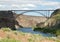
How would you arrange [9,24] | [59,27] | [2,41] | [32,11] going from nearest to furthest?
[2,41], [59,27], [32,11], [9,24]

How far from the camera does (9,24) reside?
19300cm

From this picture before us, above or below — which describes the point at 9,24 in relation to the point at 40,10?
below

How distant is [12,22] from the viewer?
198 m

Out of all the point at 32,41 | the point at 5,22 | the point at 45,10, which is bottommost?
the point at 5,22

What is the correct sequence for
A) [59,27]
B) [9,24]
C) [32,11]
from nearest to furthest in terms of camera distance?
1. [59,27]
2. [32,11]
3. [9,24]

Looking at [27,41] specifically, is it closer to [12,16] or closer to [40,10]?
[40,10]

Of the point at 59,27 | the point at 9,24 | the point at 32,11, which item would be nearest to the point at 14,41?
the point at 59,27

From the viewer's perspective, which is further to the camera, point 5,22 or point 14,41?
point 5,22

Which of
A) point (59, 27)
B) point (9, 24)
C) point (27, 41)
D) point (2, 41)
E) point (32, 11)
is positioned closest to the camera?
point (2, 41)

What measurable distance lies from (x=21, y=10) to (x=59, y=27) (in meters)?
39.3

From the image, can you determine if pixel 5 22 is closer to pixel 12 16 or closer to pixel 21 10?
pixel 12 16

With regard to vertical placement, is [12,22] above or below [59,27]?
below

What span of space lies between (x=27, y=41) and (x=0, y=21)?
174 m

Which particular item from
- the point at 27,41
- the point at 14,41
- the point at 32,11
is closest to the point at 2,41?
the point at 14,41
